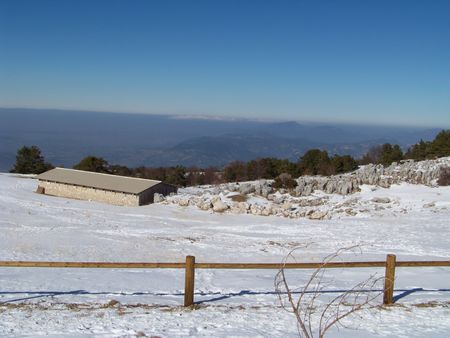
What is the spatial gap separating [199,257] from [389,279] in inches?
405

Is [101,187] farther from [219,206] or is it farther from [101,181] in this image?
[219,206]

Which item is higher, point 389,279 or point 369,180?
point 369,180

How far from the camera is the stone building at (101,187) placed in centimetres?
3441

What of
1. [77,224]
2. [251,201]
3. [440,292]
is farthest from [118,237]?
[440,292]

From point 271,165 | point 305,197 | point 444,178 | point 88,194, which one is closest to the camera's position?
point 305,197

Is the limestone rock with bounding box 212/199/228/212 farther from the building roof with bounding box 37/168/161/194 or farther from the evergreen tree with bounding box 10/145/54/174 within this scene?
the evergreen tree with bounding box 10/145/54/174

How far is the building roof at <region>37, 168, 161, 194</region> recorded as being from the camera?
34.9 meters

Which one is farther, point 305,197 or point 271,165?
point 271,165

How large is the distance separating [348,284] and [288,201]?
68.7 feet

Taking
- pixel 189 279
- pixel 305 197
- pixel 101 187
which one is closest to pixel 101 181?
pixel 101 187

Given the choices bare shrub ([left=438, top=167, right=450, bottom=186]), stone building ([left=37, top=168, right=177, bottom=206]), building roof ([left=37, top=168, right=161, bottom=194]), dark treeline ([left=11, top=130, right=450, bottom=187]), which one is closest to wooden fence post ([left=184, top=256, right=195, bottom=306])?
stone building ([left=37, top=168, right=177, bottom=206])

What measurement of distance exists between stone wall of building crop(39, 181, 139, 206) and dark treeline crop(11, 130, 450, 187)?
1177 centimetres

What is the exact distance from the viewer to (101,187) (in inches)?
1394

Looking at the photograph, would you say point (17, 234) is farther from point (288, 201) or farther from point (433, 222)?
point (433, 222)
